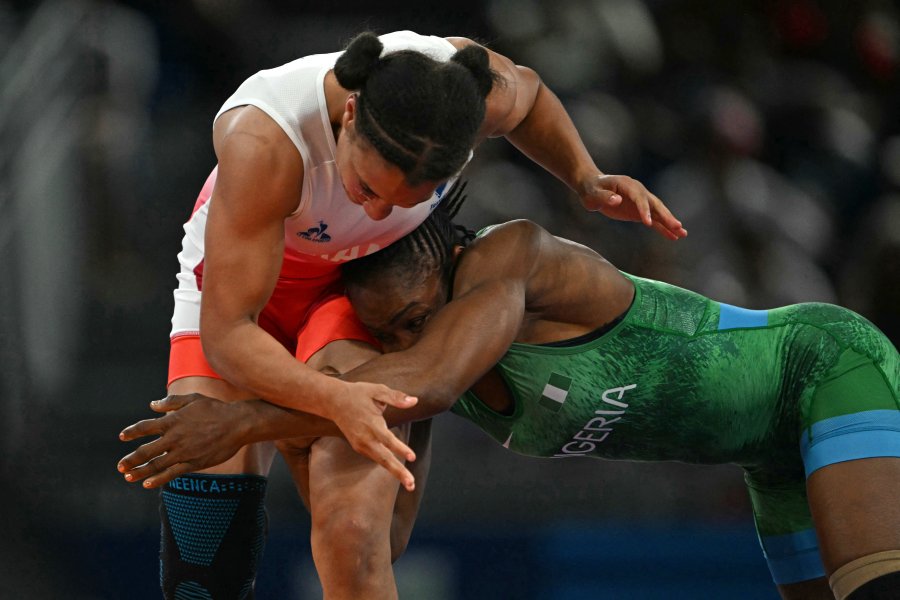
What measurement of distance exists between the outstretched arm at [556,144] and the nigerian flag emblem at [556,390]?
1.09ft

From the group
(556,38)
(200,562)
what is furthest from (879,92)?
(200,562)

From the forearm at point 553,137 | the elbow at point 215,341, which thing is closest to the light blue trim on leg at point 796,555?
the forearm at point 553,137

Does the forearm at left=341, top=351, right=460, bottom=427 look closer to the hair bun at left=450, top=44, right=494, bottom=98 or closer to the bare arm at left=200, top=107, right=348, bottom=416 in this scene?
the bare arm at left=200, top=107, right=348, bottom=416

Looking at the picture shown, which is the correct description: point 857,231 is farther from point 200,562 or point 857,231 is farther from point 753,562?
point 200,562

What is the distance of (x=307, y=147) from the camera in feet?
6.18

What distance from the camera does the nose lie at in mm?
1791

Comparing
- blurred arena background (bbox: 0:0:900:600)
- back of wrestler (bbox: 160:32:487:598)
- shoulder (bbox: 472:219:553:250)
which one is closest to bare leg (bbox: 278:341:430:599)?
back of wrestler (bbox: 160:32:487:598)

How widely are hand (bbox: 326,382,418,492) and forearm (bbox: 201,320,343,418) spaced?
35 mm

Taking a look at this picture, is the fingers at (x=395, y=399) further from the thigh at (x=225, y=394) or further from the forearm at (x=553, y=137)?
the forearm at (x=553, y=137)

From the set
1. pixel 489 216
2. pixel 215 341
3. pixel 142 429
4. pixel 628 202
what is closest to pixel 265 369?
pixel 215 341

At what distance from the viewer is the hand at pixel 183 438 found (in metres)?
1.79

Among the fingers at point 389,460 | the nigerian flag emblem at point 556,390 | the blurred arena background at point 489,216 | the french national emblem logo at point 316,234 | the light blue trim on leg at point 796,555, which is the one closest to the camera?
the fingers at point 389,460

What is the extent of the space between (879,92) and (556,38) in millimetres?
1195

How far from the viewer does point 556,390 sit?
211 cm
